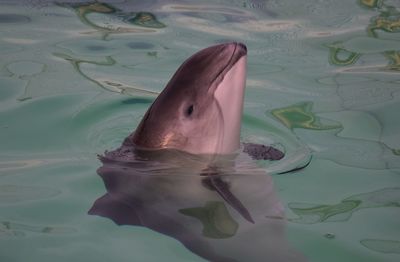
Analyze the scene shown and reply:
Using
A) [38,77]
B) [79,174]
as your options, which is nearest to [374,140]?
[79,174]

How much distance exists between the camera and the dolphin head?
4.45 meters

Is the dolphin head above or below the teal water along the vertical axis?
above

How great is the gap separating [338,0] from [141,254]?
6.23 m

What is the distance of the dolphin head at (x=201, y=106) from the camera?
14.6 ft

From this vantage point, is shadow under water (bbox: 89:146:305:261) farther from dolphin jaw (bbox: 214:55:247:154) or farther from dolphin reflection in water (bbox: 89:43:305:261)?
dolphin jaw (bbox: 214:55:247:154)

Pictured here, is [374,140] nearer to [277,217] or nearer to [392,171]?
[392,171]

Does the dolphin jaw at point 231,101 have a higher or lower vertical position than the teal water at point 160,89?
higher

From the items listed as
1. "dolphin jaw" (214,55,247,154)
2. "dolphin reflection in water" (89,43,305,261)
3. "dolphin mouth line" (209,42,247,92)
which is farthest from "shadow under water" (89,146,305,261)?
"dolphin mouth line" (209,42,247,92)

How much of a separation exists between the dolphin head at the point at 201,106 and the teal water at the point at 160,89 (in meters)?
0.41

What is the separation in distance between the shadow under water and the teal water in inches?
3.7

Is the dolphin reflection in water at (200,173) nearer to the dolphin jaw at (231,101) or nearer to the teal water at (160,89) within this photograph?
the dolphin jaw at (231,101)

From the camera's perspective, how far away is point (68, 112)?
5863 mm

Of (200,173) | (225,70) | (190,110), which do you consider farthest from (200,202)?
(225,70)

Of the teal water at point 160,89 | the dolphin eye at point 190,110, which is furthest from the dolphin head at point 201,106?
the teal water at point 160,89
